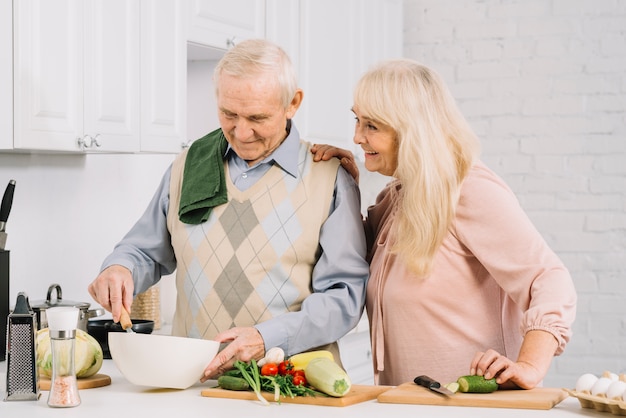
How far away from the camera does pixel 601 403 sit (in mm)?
1775

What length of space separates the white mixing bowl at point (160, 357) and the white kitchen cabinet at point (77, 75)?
0.83 m

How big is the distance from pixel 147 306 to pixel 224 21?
1.08 metres

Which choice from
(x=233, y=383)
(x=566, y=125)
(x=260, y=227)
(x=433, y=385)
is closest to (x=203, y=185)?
(x=260, y=227)

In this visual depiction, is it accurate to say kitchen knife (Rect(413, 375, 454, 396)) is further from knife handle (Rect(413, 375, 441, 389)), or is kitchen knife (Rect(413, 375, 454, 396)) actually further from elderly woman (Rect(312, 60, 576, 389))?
elderly woman (Rect(312, 60, 576, 389))

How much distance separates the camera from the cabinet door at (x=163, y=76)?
9.85 feet

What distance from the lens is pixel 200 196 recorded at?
2.33 m

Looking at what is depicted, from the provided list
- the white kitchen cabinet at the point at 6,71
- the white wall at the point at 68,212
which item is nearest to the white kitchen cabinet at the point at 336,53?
the white wall at the point at 68,212

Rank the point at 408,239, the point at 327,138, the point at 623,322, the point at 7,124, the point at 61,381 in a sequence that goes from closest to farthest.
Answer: the point at 61,381 < the point at 408,239 < the point at 7,124 < the point at 327,138 < the point at 623,322


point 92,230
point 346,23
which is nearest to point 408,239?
point 92,230

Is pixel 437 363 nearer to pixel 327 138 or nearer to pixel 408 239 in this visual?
pixel 408 239

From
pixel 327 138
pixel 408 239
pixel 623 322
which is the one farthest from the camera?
pixel 623 322

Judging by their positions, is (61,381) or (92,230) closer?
(61,381)

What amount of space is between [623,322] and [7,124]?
10.2ft

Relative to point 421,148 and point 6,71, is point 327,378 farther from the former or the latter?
point 6,71
